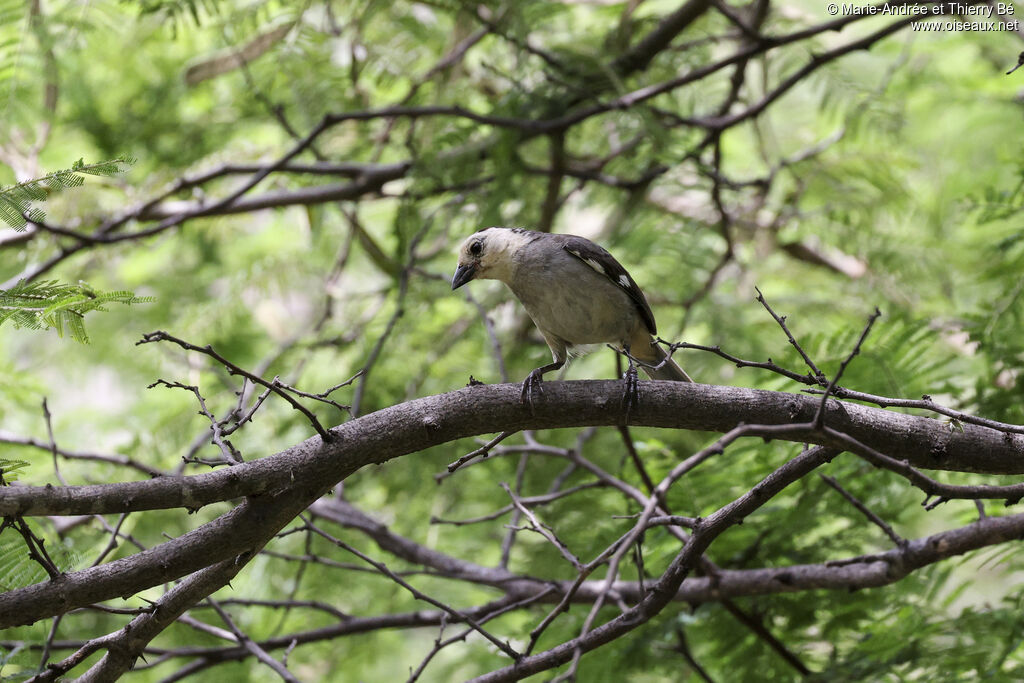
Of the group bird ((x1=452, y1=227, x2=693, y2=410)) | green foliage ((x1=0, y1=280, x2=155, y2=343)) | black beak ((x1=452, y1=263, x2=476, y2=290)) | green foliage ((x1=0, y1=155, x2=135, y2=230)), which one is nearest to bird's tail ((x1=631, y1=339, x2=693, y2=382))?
bird ((x1=452, y1=227, x2=693, y2=410))

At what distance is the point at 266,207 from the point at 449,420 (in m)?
4.46

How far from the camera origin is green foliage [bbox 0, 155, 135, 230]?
2.66 metres

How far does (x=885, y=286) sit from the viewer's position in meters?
7.37

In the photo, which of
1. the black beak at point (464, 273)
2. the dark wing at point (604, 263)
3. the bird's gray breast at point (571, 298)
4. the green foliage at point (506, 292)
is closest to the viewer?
the green foliage at point (506, 292)

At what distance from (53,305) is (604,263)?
3.13m

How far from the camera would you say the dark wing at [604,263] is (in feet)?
16.5

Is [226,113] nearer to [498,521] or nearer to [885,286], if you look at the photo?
[498,521]

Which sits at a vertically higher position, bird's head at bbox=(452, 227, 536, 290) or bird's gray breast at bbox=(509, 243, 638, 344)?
bird's head at bbox=(452, 227, 536, 290)

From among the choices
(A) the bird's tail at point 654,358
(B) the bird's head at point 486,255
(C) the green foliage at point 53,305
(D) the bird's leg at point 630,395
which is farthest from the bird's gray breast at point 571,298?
(C) the green foliage at point 53,305

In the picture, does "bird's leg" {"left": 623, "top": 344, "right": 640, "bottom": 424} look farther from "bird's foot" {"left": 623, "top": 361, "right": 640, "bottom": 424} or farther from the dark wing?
the dark wing

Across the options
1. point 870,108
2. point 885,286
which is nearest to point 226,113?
point 870,108

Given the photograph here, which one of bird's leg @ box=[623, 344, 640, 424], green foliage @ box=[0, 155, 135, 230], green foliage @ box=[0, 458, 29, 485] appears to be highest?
green foliage @ box=[0, 155, 135, 230]

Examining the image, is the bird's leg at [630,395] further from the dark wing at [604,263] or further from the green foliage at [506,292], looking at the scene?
the dark wing at [604,263]

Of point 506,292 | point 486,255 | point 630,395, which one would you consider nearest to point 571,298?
point 486,255
